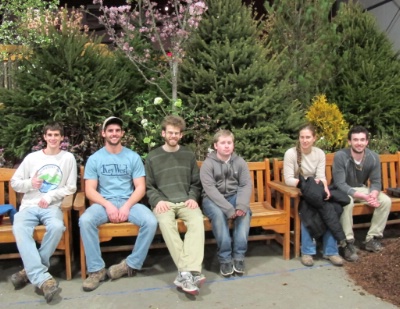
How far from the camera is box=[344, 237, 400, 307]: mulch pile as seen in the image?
3496 mm

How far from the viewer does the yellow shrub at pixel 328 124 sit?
5.88 m

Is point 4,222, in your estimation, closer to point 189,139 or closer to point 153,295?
point 153,295

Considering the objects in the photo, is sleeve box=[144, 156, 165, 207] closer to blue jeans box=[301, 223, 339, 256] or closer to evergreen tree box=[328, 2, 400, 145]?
blue jeans box=[301, 223, 339, 256]

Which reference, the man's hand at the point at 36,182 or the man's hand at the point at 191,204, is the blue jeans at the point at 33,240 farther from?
the man's hand at the point at 191,204

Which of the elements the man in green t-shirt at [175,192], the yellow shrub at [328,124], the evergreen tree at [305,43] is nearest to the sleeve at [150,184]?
the man in green t-shirt at [175,192]

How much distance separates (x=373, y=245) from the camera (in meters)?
4.38

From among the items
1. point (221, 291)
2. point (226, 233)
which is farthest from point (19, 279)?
point (226, 233)

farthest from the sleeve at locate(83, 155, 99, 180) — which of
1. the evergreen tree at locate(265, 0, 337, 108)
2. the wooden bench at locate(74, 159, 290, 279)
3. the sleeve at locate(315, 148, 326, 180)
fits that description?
the evergreen tree at locate(265, 0, 337, 108)

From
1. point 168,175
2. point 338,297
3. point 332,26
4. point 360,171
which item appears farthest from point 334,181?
point 332,26

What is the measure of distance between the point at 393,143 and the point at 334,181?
2329 mm

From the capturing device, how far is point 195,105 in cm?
534

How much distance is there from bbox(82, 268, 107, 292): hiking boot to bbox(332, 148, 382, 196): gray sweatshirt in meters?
2.58

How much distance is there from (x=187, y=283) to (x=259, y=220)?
3.53ft

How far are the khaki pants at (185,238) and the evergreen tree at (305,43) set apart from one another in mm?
3287
